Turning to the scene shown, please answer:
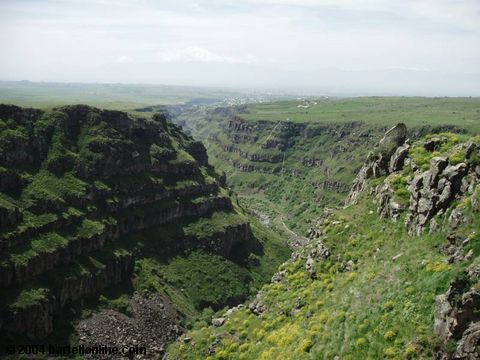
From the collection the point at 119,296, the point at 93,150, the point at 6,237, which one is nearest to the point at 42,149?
the point at 93,150

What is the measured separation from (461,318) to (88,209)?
117 m

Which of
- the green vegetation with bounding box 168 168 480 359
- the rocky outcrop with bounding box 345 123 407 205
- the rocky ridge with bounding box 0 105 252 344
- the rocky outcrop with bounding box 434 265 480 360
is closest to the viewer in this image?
the rocky outcrop with bounding box 434 265 480 360

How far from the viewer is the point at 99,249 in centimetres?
13550

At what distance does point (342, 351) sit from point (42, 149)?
122460 mm

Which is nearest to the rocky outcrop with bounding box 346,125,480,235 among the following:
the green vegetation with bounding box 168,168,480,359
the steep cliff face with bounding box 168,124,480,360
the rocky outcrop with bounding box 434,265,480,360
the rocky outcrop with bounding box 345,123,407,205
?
the rocky outcrop with bounding box 345,123,407,205

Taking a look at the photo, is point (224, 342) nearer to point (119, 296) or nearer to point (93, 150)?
point (119, 296)

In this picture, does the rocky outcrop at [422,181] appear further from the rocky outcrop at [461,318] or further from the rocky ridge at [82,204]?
the rocky ridge at [82,204]

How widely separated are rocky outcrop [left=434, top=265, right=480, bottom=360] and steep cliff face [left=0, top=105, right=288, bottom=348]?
9175cm

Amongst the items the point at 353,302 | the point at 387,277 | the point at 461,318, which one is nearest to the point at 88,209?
the point at 353,302

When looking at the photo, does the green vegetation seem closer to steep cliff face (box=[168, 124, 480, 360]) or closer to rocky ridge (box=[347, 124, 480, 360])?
steep cliff face (box=[168, 124, 480, 360])

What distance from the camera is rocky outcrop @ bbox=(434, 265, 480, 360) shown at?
40188 millimetres

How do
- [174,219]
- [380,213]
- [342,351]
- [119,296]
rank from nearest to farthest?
[342,351], [380,213], [119,296], [174,219]

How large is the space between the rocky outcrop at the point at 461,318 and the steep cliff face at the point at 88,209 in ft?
301

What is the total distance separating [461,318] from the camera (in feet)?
136
